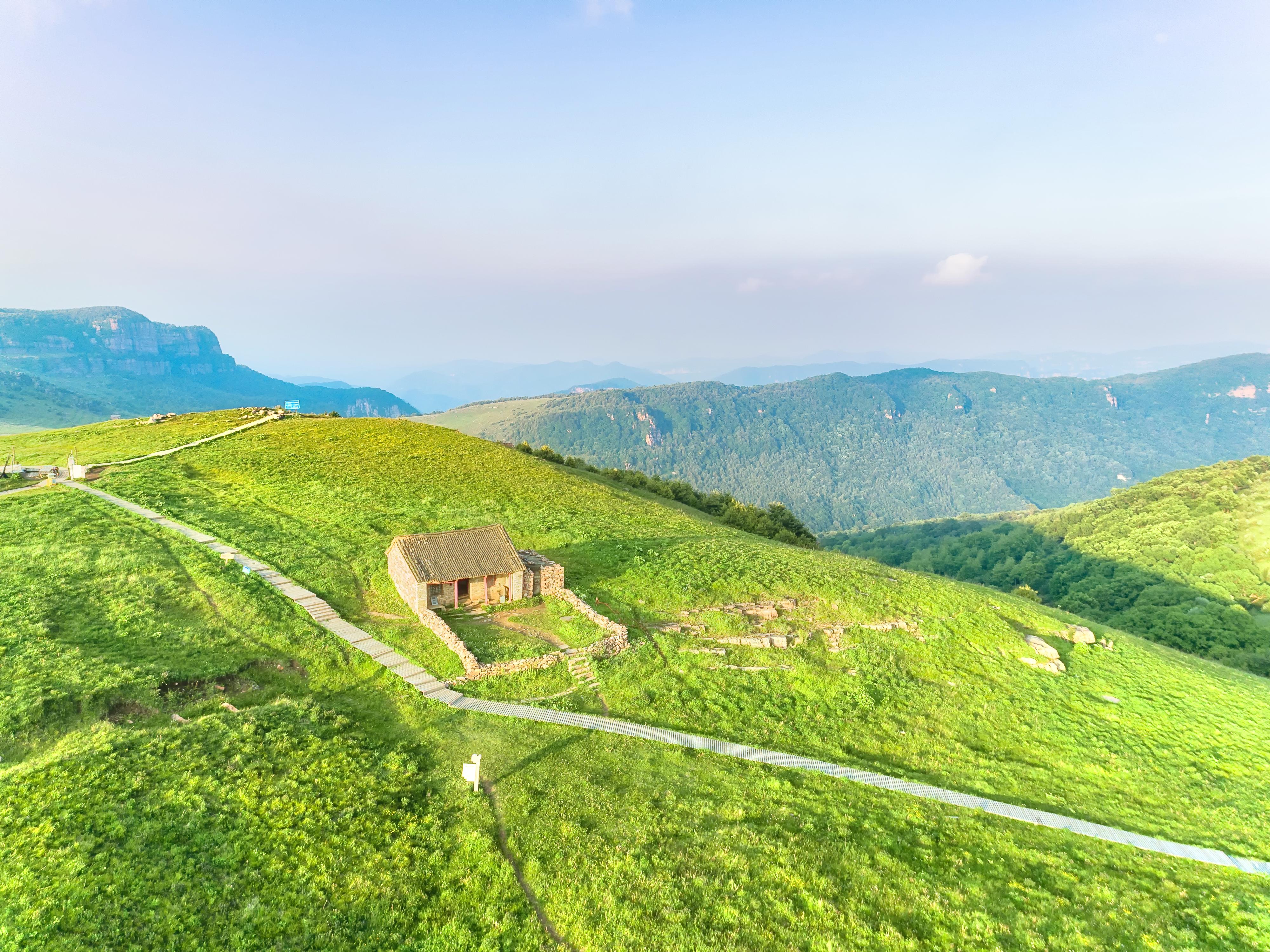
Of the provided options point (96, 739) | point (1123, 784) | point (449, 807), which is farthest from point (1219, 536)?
point (96, 739)

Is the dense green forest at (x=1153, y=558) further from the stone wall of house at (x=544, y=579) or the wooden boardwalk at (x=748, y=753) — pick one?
the stone wall of house at (x=544, y=579)

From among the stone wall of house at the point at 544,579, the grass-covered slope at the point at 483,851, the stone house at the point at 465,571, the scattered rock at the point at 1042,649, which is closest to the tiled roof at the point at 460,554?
the stone house at the point at 465,571

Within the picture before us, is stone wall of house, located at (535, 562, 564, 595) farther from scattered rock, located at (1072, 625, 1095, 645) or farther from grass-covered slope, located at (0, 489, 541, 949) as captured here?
scattered rock, located at (1072, 625, 1095, 645)

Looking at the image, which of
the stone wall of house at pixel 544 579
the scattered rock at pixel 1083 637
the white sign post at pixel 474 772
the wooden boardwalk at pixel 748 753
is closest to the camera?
the white sign post at pixel 474 772

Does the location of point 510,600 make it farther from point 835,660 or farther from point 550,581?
point 835,660

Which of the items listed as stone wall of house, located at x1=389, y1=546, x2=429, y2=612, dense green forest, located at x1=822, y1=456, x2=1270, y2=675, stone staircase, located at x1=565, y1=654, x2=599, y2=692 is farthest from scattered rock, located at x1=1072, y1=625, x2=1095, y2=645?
stone wall of house, located at x1=389, y1=546, x2=429, y2=612

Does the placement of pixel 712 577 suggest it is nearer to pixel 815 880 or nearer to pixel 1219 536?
pixel 815 880

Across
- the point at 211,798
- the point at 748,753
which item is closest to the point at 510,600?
the point at 748,753
